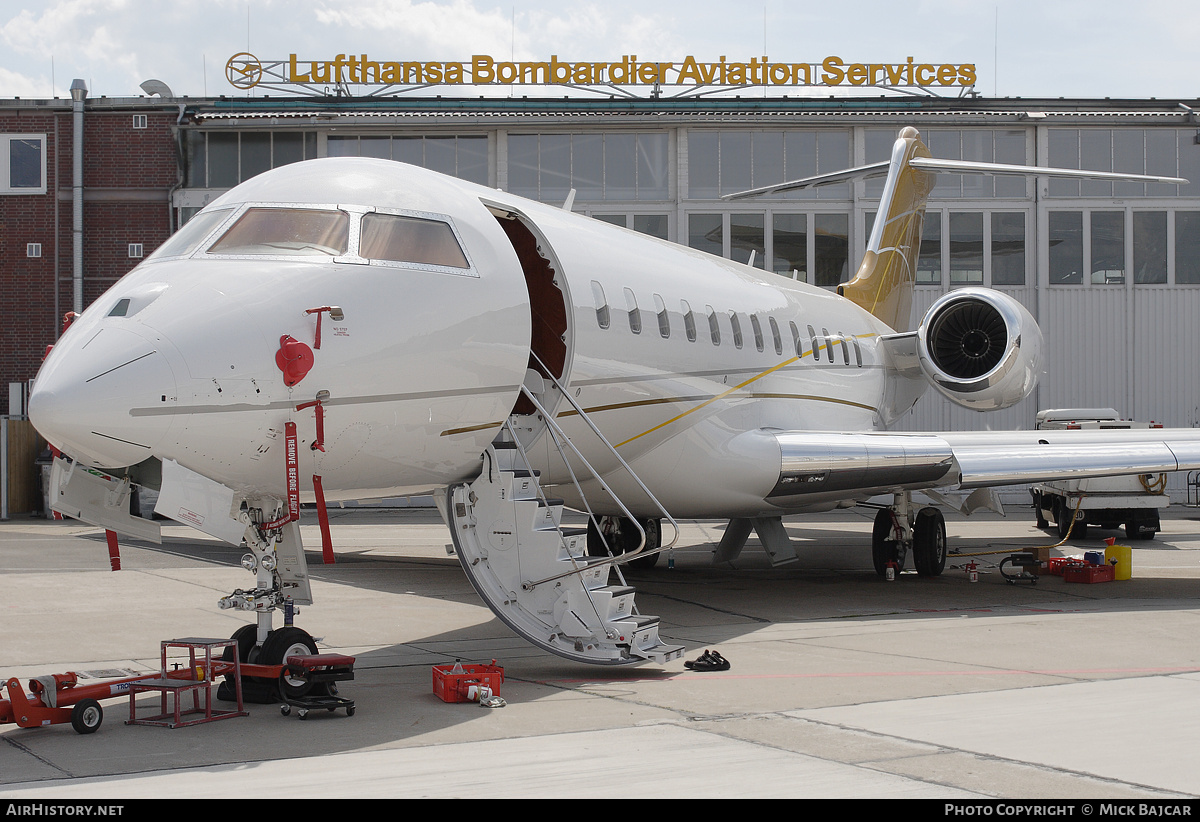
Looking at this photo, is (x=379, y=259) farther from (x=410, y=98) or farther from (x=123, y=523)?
(x=410, y=98)

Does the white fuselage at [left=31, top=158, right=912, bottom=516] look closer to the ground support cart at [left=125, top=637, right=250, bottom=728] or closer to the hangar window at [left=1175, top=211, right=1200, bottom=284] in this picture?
the ground support cart at [left=125, top=637, right=250, bottom=728]

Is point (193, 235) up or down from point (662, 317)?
up

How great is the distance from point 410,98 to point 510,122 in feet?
8.37

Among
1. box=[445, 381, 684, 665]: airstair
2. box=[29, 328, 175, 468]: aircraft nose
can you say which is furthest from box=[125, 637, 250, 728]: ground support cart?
box=[445, 381, 684, 665]: airstair

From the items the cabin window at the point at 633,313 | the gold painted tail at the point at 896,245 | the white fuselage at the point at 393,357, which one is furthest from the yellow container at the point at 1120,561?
the cabin window at the point at 633,313

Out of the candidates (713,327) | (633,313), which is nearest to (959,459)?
(713,327)

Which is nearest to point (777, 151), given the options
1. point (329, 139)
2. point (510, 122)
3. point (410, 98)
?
point (510, 122)

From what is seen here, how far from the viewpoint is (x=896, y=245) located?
67.2 feet

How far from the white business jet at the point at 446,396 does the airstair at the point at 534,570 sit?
17mm

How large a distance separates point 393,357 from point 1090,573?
11212 mm

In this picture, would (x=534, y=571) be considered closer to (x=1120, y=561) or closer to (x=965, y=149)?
(x=1120, y=561)

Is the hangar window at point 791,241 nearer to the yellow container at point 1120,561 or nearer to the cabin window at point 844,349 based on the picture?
the cabin window at point 844,349

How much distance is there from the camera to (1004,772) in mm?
5824

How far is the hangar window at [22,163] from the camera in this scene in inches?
1138
